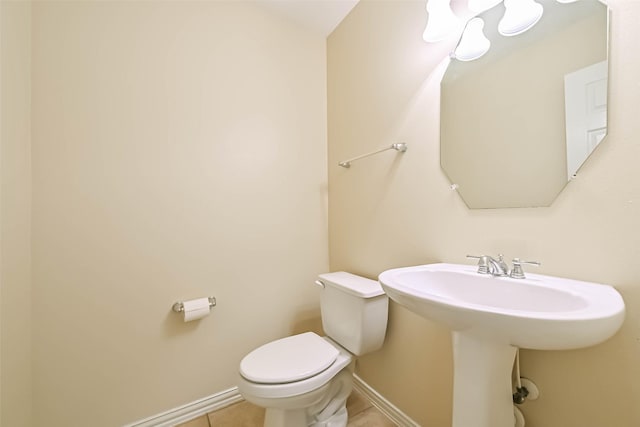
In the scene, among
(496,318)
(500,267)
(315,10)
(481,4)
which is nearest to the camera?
(496,318)

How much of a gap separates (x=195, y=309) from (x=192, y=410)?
57cm

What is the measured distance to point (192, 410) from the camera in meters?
1.30

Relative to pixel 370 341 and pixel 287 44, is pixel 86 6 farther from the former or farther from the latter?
pixel 370 341

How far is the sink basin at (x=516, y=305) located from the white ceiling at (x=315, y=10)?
165 centimetres

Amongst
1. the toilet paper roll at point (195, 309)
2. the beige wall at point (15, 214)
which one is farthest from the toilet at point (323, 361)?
the beige wall at point (15, 214)

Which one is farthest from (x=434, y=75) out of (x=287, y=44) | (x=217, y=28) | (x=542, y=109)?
(x=217, y=28)

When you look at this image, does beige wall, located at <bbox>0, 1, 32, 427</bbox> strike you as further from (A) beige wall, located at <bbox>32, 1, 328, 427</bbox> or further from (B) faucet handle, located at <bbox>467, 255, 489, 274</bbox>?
(B) faucet handle, located at <bbox>467, 255, 489, 274</bbox>

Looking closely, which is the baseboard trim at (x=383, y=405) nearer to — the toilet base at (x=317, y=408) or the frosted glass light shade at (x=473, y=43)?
the toilet base at (x=317, y=408)

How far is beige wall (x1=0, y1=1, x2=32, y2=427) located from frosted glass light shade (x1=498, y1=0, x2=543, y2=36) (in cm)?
175

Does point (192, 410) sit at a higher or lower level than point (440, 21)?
lower

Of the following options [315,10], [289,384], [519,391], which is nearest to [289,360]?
[289,384]

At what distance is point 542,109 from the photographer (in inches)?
31.1

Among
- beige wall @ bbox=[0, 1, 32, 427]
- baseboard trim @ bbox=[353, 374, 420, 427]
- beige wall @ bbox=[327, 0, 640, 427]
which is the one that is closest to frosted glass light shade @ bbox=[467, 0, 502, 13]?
beige wall @ bbox=[327, 0, 640, 427]

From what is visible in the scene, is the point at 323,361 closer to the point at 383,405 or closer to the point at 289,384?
the point at 289,384
